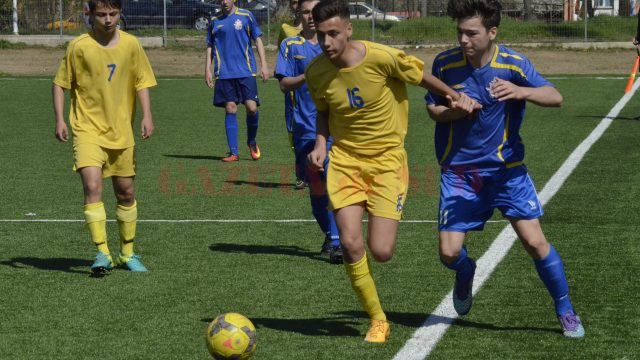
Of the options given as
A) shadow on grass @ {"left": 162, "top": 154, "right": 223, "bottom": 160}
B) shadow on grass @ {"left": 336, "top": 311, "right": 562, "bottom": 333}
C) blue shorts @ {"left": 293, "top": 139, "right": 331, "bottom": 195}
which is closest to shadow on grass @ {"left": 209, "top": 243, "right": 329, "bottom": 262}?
blue shorts @ {"left": 293, "top": 139, "right": 331, "bottom": 195}

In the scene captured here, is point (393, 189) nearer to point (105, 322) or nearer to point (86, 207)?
point (105, 322)

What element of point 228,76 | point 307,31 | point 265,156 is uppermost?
point 307,31

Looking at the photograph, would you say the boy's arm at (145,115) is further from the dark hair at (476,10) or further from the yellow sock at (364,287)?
the dark hair at (476,10)

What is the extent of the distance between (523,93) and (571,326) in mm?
1295

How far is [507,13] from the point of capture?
36.6m

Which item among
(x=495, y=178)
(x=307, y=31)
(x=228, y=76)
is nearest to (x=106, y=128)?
(x=307, y=31)

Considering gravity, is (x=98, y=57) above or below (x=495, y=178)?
above

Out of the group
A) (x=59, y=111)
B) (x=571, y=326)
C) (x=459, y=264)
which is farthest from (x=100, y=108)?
(x=571, y=326)

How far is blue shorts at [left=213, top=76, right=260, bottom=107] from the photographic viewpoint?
1488 centimetres

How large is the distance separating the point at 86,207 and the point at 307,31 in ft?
7.23

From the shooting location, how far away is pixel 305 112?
921 centimetres

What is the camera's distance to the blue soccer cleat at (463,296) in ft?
22.2

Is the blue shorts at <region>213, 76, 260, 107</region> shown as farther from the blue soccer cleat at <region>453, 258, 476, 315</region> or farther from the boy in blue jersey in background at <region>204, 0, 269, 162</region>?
the blue soccer cleat at <region>453, 258, 476, 315</region>

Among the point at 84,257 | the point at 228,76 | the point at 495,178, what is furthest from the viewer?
the point at 228,76
